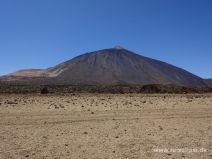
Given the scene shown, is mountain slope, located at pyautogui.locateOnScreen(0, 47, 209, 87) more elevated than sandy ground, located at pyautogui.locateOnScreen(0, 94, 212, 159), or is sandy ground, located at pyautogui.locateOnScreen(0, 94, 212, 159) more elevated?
mountain slope, located at pyautogui.locateOnScreen(0, 47, 209, 87)

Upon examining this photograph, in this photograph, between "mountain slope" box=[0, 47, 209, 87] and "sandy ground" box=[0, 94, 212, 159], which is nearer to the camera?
"sandy ground" box=[0, 94, 212, 159]

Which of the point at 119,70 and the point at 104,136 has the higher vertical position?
the point at 119,70

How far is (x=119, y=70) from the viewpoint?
157m

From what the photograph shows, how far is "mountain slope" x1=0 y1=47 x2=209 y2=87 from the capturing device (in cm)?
14012

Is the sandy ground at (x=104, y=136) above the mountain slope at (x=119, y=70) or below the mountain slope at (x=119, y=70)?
below

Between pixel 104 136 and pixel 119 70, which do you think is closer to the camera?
pixel 104 136

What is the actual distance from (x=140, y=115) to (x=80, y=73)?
12927 cm

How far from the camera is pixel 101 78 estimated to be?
140 metres

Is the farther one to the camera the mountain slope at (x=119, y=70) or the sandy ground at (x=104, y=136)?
the mountain slope at (x=119, y=70)

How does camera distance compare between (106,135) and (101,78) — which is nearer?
(106,135)

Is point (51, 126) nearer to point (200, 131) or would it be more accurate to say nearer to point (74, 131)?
point (74, 131)

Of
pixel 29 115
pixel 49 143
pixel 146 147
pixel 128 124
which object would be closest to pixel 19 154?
pixel 49 143

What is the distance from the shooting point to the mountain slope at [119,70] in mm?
140125

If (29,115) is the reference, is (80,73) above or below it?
above
